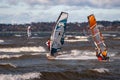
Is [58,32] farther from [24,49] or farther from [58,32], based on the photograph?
[24,49]

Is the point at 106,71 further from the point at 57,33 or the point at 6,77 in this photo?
the point at 57,33

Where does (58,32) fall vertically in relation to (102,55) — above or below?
above

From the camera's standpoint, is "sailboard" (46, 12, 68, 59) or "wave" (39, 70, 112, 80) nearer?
"wave" (39, 70, 112, 80)

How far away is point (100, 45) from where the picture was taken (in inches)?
1667

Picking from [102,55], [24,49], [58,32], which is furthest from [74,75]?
[24,49]

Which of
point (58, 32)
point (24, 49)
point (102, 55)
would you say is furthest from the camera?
point (24, 49)

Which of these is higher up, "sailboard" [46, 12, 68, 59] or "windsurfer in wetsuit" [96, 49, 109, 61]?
"sailboard" [46, 12, 68, 59]

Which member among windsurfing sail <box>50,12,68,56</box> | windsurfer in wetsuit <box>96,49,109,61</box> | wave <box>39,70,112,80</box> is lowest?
windsurfer in wetsuit <box>96,49,109,61</box>

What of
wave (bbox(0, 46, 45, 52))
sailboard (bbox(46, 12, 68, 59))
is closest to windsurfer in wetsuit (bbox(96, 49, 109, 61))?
sailboard (bbox(46, 12, 68, 59))

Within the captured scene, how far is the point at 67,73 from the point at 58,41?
35.9ft

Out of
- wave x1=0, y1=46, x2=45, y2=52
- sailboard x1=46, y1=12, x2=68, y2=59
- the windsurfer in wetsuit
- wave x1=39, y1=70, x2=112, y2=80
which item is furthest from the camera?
wave x1=0, y1=46, x2=45, y2=52

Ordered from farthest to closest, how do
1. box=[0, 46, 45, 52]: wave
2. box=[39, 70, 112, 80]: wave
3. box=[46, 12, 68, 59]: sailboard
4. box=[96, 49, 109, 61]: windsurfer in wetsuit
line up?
box=[0, 46, 45, 52]: wave → box=[96, 49, 109, 61]: windsurfer in wetsuit → box=[46, 12, 68, 59]: sailboard → box=[39, 70, 112, 80]: wave

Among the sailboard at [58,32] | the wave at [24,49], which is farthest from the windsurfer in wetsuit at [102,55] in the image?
the wave at [24,49]

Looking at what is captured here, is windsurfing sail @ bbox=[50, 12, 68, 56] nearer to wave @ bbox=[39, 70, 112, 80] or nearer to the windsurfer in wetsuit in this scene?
the windsurfer in wetsuit
